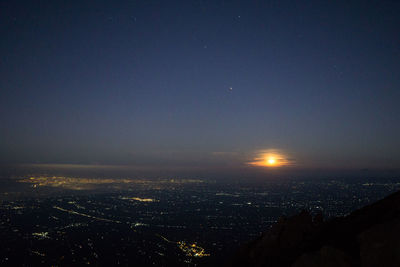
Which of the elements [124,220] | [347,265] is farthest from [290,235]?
[124,220]

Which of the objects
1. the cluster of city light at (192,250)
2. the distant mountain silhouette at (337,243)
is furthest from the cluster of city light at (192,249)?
the distant mountain silhouette at (337,243)

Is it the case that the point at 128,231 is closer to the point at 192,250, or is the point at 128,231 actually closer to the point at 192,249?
the point at 192,249

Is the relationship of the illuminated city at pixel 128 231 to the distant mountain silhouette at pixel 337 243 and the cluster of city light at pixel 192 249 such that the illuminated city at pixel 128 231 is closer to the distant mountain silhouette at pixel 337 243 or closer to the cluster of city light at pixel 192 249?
the cluster of city light at pixel 192 249

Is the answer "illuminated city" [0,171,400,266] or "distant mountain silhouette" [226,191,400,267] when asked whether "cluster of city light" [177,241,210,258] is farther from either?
"distant mountain silhouette" [226,191,400,267]

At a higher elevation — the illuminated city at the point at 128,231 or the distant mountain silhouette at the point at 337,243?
the distant mountain silhouette at the point at 337,243

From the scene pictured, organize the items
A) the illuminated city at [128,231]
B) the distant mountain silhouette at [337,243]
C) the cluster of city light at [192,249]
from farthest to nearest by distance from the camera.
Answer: the cluster of city light at [192,249]
the illuminated city at [128,231]
the distant mountain silhouette at [337,243]

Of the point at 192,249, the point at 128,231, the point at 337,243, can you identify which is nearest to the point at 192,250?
the point at 192,249

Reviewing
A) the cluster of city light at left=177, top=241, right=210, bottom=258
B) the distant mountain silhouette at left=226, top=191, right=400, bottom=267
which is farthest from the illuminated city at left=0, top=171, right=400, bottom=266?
the distant mountain silhouette at left=226, top=191, right=400, bottom=267

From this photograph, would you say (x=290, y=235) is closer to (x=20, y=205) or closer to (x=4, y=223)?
(x=4, y=223)
